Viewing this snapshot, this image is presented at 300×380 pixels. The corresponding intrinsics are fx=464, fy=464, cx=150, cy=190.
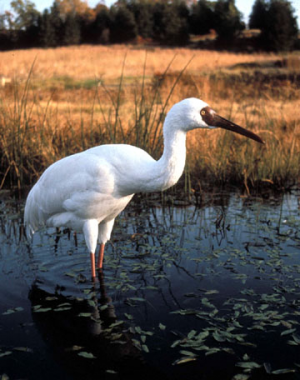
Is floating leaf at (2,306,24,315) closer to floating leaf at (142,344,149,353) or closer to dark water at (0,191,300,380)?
dark water at (0,191,300,380)

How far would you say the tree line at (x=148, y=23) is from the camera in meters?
33.4

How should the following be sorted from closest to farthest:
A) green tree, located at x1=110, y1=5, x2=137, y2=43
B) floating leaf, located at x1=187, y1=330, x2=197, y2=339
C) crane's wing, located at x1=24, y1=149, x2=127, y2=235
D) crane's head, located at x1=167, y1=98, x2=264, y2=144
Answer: floating leaf, located at x1=187, y1=330, x2=197, y2=339 → crane's head, located at x1=167, y1=98, x2=264, y2=144 → crane's wing, located at x1=24, y1=149, x2=127, y2=235 → green tree, located at x1=110, y1=5, x2=137, y2=43

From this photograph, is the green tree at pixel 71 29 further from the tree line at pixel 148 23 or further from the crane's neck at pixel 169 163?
the crane's neck at pixel 169 163

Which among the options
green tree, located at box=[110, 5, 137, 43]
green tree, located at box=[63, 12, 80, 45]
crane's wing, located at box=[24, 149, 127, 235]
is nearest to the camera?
crane's wing, located at box=[24, 149, 127, 235]

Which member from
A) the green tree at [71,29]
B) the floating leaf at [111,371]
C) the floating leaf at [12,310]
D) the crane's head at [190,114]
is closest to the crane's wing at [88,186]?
the crane's head at [190,114]

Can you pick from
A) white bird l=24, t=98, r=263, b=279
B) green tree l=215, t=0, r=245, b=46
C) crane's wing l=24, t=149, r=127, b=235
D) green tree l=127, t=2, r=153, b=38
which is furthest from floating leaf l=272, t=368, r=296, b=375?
green tree l=127, t=2, r=153, b=38

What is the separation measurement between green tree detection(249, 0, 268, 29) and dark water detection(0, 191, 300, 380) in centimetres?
3185

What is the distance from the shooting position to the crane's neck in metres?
3.64

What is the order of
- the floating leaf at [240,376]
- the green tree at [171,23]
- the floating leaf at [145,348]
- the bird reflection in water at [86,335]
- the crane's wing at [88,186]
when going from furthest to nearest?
the green tree at [171,23] < the crane's wing at [88,186] < the floating leaf at [145,348] < the bird reflection in water at [86,335] < the floating leaf at [240,376]

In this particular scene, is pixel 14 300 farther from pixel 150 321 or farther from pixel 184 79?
pixel 184 79

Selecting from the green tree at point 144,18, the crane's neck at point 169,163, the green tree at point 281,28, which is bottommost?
the crane's neck at point 169,163

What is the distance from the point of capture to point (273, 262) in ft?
15.0

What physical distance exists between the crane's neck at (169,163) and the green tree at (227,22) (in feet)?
114

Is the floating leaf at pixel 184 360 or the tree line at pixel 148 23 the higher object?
the tree line at pixel 148 23
